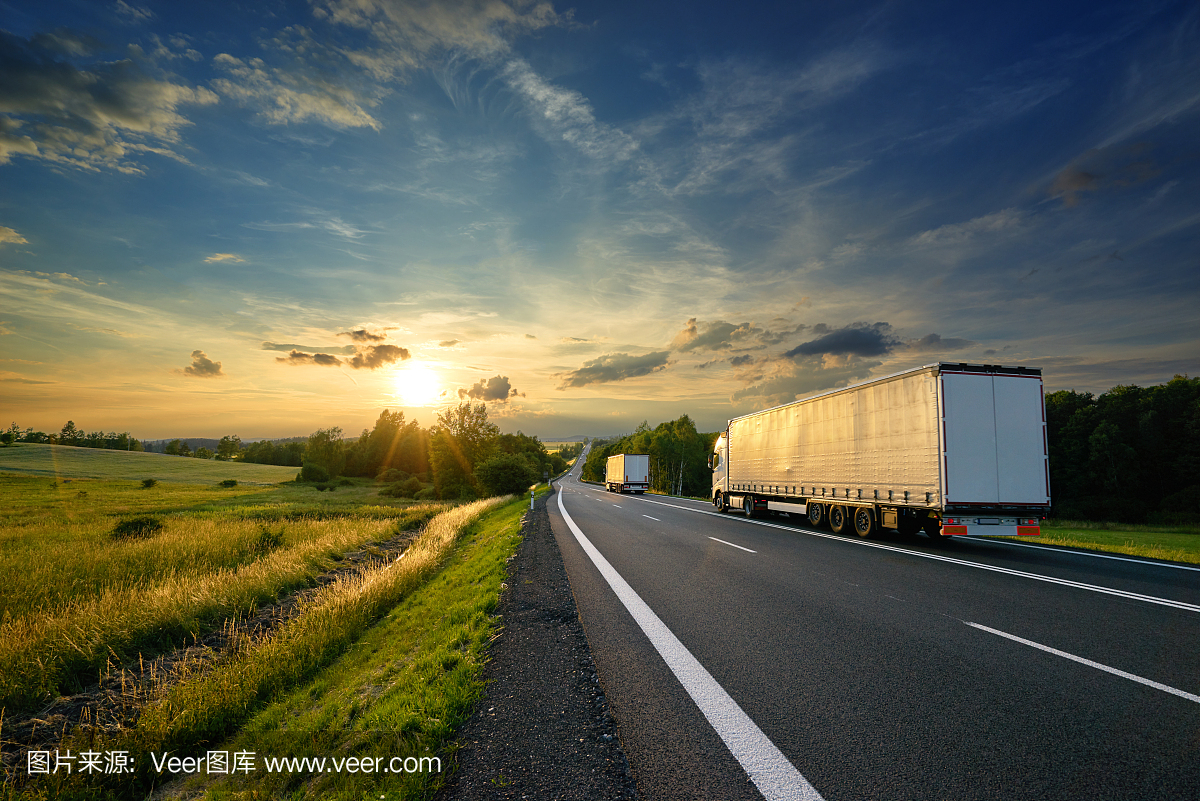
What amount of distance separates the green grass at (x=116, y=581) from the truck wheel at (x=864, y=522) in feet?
51.8

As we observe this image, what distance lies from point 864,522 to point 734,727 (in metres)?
12.9

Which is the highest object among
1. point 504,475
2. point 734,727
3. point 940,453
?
point 940,453

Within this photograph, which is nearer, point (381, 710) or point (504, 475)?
point (381, 710)

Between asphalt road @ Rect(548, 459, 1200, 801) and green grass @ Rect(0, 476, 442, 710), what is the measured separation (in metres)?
7.90

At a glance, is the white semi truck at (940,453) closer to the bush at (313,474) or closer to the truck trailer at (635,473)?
the truck trailer at (635,473)

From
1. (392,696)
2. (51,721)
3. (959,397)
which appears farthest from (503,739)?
(959,397)

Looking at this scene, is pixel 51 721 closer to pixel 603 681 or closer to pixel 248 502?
pixel 603 681

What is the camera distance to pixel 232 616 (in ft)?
33.8

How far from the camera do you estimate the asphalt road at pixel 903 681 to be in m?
2.99

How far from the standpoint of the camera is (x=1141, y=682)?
429 centimetres

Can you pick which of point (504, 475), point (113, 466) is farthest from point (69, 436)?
point (504, 475)

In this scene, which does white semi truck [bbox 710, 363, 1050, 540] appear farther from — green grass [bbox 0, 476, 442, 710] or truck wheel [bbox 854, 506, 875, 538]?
green grass [bbox 0, 476, 442, 710]

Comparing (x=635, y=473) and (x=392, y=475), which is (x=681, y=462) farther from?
(x=392, y=475)

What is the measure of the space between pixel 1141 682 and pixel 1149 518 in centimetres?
6069
